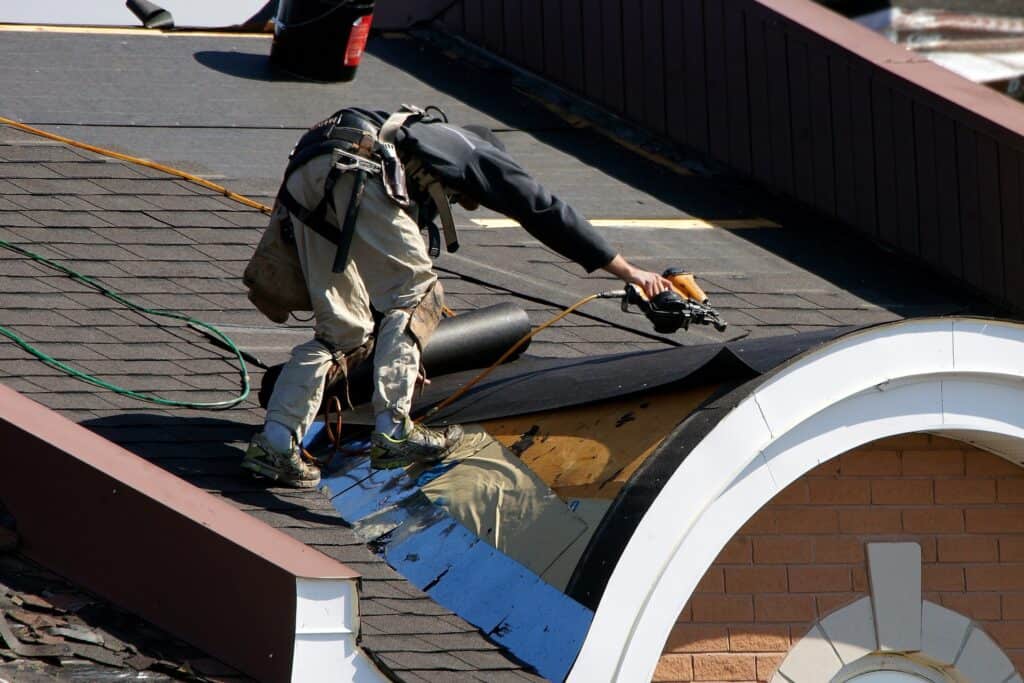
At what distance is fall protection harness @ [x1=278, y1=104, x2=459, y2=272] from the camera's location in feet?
18.7

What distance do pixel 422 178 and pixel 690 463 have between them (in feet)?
5.22

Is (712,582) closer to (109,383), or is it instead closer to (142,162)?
(109,383)

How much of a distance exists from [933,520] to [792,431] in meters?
1.03

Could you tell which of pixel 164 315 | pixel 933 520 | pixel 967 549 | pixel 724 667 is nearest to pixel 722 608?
pixel 724 667

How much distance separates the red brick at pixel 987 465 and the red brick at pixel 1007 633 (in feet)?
1.85

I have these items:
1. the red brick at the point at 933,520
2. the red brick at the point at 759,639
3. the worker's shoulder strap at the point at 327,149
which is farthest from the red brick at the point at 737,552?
the worker's shoulder strap at the point at 327,149

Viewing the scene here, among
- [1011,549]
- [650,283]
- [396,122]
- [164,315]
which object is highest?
[396,122]

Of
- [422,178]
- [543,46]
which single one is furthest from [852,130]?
[422,178]

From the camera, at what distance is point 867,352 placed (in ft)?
17.5

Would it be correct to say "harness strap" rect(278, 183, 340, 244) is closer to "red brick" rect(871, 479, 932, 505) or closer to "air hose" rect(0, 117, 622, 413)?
"air hose" rect(0, 117, 622, 413)

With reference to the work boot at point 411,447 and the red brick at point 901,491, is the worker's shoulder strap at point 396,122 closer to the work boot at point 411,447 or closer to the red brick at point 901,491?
the work boot at point 411,447

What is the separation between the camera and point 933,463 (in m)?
6.02

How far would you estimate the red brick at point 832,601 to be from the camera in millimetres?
5844

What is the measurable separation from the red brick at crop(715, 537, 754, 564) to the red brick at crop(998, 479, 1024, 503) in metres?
1.04
